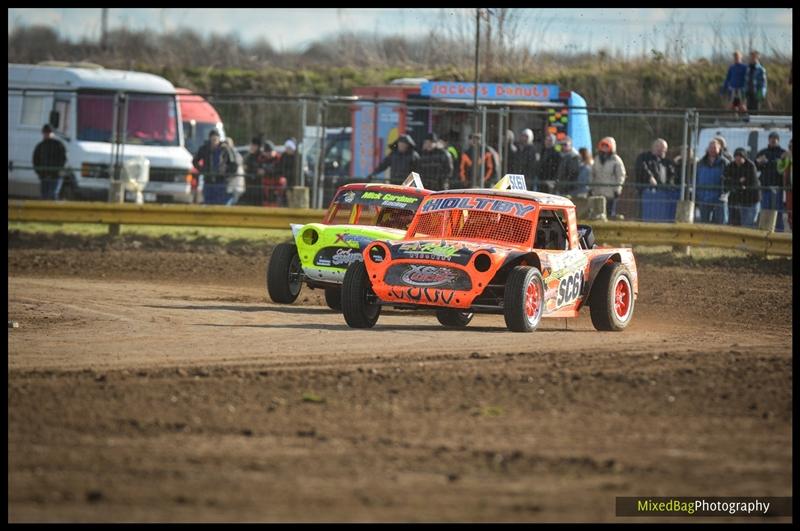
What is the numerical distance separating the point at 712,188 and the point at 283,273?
8605 mm

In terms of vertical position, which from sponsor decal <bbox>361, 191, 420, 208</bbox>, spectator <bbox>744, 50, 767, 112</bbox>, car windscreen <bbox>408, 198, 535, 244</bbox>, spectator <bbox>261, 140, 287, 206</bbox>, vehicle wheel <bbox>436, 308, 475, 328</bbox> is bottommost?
vehicle wheel <bbox>436, 308, 475, 328</bbox>

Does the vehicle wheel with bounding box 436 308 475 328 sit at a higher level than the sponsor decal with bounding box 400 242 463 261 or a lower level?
lower

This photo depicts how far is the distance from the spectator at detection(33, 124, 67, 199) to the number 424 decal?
12439 millimetres

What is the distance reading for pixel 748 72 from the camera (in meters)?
23.4

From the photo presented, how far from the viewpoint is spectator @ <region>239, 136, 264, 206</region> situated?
889 inches

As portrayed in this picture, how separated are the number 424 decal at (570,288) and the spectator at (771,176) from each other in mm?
8303

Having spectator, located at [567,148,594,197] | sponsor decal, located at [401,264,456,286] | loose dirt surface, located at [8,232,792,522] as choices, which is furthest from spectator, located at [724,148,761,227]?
sponsor decal, located at [401,264,456,286]

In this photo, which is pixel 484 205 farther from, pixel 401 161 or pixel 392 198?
pixel 401 161

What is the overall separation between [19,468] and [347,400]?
2.44m

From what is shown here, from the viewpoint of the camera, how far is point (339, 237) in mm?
14203

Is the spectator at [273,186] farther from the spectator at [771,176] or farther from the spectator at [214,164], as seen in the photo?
the spectator at [771,176]

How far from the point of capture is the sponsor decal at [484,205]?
13109 millimetres

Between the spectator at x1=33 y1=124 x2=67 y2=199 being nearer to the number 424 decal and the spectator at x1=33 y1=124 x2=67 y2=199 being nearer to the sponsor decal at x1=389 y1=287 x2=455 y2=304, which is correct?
the sponsor decal at x1=389 y1=287 x2=455 y2=304

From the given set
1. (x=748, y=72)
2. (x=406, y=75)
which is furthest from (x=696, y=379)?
(x=406, y=75)
